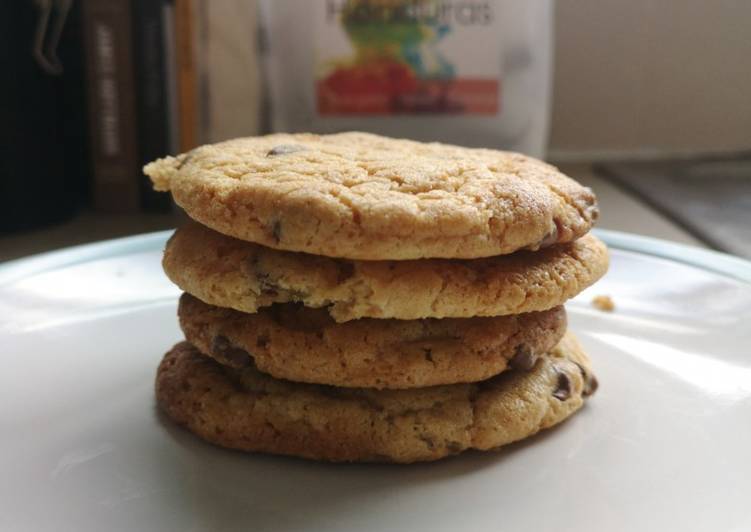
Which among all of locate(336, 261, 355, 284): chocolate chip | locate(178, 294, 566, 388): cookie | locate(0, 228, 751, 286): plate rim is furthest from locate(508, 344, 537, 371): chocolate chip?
locate(0, 228, 751, 286): plate rim

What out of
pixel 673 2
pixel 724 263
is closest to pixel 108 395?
pixel 724 263

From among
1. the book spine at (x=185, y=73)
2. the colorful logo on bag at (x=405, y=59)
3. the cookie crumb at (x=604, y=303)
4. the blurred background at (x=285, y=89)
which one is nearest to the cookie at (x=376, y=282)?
the cookie crumb at (x=604, y=303)

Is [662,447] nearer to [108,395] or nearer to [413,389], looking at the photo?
[413,389]

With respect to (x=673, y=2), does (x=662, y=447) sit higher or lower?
lower

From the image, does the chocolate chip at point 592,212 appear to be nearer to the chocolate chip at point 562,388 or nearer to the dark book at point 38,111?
the chocolate chip at point 562,388

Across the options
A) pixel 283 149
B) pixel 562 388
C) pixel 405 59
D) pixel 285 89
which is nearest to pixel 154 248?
pixel 283 149

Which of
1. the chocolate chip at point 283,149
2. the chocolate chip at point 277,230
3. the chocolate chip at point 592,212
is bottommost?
the chocolate chip at point 592,212
